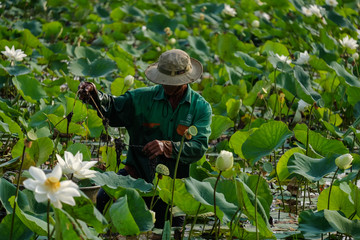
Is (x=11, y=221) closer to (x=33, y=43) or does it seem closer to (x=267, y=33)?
(x=33, y=43)

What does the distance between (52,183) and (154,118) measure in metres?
1.17

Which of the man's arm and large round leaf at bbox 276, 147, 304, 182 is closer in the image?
the man's arm

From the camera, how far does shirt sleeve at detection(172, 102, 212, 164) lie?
8.74 feet

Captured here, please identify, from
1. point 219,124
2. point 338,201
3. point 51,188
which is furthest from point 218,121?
point 51,188

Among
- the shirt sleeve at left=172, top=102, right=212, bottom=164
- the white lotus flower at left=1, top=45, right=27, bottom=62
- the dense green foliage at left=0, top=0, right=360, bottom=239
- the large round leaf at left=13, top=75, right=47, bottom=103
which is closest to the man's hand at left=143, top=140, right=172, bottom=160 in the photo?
the shirt sleeve at left=172, top=102, right=212, bottom=164

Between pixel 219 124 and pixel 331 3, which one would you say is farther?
pixel 331 3

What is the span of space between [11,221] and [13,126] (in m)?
1.12

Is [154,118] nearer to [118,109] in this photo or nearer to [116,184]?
[118,109]

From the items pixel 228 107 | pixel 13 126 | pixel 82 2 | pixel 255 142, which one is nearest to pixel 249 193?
pixel 255 142

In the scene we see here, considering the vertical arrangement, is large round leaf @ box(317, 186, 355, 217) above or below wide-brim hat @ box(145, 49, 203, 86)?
below

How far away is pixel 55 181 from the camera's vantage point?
1.71m

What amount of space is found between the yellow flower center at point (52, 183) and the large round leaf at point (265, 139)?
42.3 inches

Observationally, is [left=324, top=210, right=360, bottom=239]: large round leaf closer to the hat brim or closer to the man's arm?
the hat brim

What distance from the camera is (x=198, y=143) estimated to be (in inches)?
107
